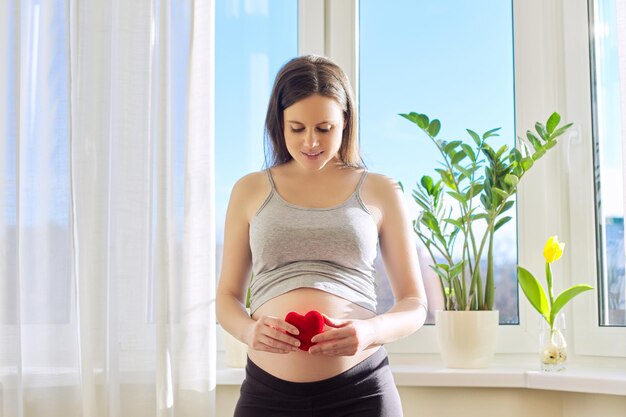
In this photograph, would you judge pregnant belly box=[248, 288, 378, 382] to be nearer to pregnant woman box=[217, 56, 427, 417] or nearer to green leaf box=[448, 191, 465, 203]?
pregnant woman box=[217, 56, 427, 417]

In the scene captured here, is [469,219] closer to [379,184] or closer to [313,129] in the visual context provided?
[379,184]

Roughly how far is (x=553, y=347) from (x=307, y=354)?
2.69ft

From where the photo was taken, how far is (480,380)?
1915 mm

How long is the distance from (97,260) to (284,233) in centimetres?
67

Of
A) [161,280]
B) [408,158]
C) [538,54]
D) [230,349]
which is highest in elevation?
[538,54]

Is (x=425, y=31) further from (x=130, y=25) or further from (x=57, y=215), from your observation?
(x=57, y=215)

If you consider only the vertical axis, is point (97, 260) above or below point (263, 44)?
below

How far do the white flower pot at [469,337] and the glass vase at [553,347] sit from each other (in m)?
0.12

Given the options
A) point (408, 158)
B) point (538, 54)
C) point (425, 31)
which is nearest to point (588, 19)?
point (538, 54)

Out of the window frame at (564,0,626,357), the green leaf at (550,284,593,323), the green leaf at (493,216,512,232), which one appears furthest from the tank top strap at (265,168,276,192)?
the window frame at (564,0,626,357)

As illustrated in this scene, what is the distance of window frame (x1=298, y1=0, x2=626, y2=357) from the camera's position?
6.77 ft

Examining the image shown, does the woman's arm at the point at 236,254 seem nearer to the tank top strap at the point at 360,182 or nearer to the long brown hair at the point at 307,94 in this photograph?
the long brown hair at the point at 307,94

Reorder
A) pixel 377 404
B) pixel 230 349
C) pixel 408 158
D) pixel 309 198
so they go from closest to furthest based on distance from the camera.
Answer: pixel 377 404 < pixel 309 198 < pixel 230 349 < pixel 408 158

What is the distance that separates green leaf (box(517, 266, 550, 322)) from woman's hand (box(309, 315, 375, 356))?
0.82 m
